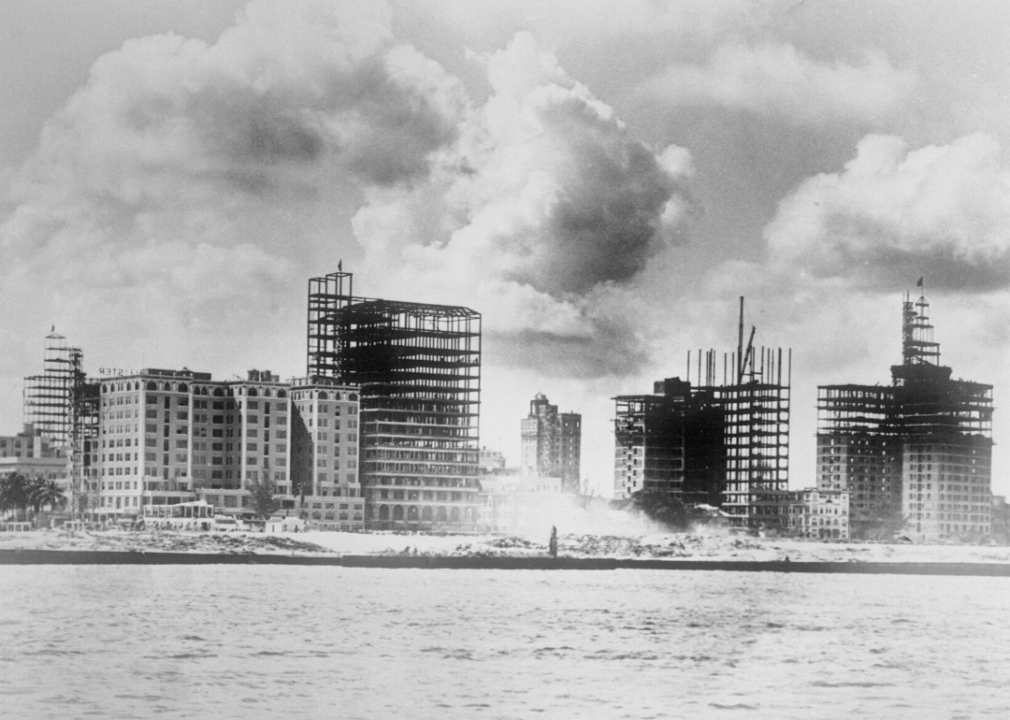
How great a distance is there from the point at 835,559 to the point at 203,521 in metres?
21.7

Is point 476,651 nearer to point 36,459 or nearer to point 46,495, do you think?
point 46,495

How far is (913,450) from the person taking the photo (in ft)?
160

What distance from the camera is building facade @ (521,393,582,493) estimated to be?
40031 mm

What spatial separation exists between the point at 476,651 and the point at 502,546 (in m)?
24.6

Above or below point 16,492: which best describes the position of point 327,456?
above

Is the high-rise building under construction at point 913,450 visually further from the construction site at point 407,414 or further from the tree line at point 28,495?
the tree line at point 28,495

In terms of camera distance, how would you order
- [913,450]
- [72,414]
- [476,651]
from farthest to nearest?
1. [913,450]
2. [72,414]
3. [476,651]

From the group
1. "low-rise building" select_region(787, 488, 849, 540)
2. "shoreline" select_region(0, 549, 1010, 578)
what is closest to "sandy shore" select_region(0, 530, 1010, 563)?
"shoreline" select_region(0, 549, 1010, 578)

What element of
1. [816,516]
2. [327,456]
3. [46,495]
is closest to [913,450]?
[816,516]

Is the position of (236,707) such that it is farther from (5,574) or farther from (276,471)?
(276,471)

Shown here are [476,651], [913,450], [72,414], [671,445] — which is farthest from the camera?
[671,445]

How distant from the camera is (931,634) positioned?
89.3 feet

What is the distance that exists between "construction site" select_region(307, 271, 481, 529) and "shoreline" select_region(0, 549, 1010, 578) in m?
1.11

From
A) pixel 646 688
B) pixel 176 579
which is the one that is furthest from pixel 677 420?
pixel 646 688
